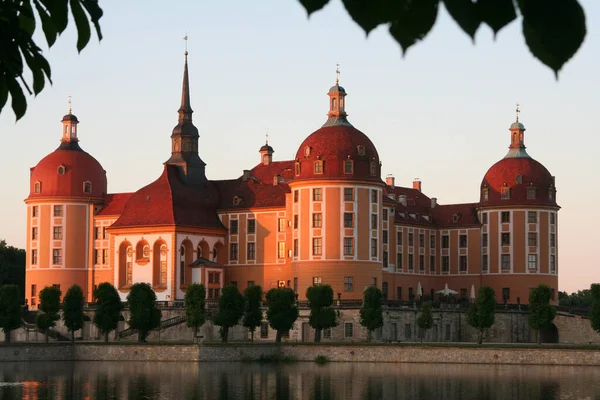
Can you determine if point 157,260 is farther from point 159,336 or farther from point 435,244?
point 435,244

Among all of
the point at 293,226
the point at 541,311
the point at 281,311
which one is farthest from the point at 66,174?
the point at 541,311

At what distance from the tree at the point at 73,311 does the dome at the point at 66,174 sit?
17.6 meters

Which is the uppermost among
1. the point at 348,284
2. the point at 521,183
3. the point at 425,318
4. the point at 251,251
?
the point at 521,183

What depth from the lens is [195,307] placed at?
76438 millimetres

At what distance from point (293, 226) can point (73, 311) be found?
18.6 metres

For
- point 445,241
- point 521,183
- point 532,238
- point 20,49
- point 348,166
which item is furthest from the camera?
point 445,241

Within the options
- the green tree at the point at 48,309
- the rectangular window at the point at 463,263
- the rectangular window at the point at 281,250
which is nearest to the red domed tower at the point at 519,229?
the rectangular window at the point at 463,263

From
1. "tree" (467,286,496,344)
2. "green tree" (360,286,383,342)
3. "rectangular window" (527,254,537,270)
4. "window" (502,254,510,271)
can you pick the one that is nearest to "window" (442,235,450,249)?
"window" (502,254,510,271)

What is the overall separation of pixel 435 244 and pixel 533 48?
98091 mm

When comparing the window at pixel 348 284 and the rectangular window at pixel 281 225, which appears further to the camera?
the rectangular window at pixel 281 225

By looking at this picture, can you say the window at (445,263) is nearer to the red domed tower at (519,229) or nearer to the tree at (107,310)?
the red domed tower at (519,229)

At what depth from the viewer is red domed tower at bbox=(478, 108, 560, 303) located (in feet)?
310

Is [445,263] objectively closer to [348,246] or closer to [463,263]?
[463,263]

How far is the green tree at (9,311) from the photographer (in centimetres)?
7712
